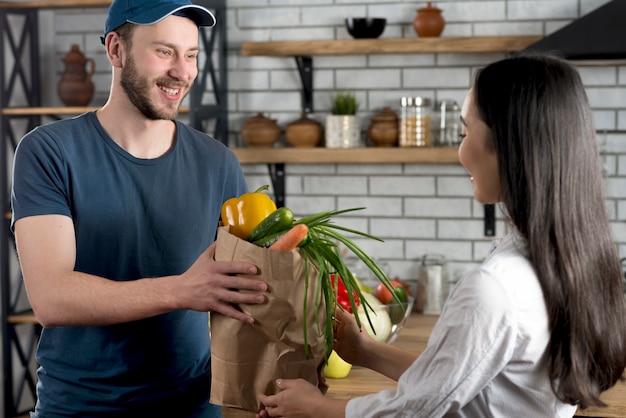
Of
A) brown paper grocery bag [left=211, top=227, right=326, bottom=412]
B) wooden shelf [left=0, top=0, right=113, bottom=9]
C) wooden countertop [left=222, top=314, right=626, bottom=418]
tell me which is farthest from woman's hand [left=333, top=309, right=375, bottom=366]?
wooden shelf [left=0, top=0, right=113, bottom=9]

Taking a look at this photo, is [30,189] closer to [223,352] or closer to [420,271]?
[223,352]

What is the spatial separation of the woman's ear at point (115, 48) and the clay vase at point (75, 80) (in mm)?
2170

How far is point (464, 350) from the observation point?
1.38 metres

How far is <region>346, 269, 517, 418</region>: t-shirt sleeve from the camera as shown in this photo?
138cm

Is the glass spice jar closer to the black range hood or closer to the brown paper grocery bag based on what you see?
the black range hood

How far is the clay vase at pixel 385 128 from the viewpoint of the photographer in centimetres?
399

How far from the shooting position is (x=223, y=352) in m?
1.71

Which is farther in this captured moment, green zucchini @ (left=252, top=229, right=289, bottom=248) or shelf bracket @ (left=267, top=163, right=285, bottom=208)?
shelf bracket @ (left=267, top=163, right=285, bottom=208)

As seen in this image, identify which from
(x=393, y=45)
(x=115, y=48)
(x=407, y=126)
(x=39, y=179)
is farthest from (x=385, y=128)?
(x=39, y=179)

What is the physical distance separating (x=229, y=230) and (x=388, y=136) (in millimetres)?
2365

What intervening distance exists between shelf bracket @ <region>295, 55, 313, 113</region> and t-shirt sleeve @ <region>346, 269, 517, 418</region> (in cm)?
282

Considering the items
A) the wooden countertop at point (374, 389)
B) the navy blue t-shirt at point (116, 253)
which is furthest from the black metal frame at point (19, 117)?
the navy blue t-shirt at point (116, 253)

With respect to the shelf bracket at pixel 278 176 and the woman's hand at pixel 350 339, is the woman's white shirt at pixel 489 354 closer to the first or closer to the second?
the woman's hand at pixel 350 339

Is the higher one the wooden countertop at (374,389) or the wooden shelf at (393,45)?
the wooden shelf at (393,45)
